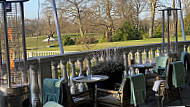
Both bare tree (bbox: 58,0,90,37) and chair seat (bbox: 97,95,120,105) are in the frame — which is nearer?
chair seat (bbox: 97,95,120,105)

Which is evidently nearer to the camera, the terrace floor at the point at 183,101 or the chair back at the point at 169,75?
the chair back at the point at 169,75

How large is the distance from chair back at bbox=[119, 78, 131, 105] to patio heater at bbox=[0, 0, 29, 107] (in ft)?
5.05

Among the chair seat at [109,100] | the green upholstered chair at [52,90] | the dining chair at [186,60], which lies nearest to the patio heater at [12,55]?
the green upholstered chair at [52,90]

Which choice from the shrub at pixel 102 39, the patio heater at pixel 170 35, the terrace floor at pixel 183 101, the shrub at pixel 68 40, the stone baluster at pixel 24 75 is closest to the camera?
the stone baluster at pixel 24 75

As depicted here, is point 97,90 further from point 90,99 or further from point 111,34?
point 111,34

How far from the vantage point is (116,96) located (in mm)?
3111

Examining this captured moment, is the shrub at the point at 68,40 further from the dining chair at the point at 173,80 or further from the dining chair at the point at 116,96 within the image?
the dining chair at the point at 116,96

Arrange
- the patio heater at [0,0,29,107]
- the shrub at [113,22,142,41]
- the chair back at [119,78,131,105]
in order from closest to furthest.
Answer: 1. the patio heater at [0,0,29,107]
2. the chair back at [119,78,131,105]
3. the shrub at [113,22,142,41]

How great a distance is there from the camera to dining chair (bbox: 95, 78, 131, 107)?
2.99m

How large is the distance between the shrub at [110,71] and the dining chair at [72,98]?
466 mm

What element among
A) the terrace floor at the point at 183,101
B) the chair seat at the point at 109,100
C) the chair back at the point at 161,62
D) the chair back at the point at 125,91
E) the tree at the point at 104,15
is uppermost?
the tree at the point at 104,15

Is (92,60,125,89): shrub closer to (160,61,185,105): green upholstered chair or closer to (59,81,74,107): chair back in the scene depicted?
(160,61,185,105): green upholstered chair

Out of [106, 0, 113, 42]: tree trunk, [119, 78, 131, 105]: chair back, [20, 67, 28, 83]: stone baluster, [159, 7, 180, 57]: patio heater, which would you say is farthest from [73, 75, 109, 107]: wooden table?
[106, 0, 113, 42]: tree trunk

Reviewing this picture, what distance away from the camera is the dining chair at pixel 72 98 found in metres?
2.76
